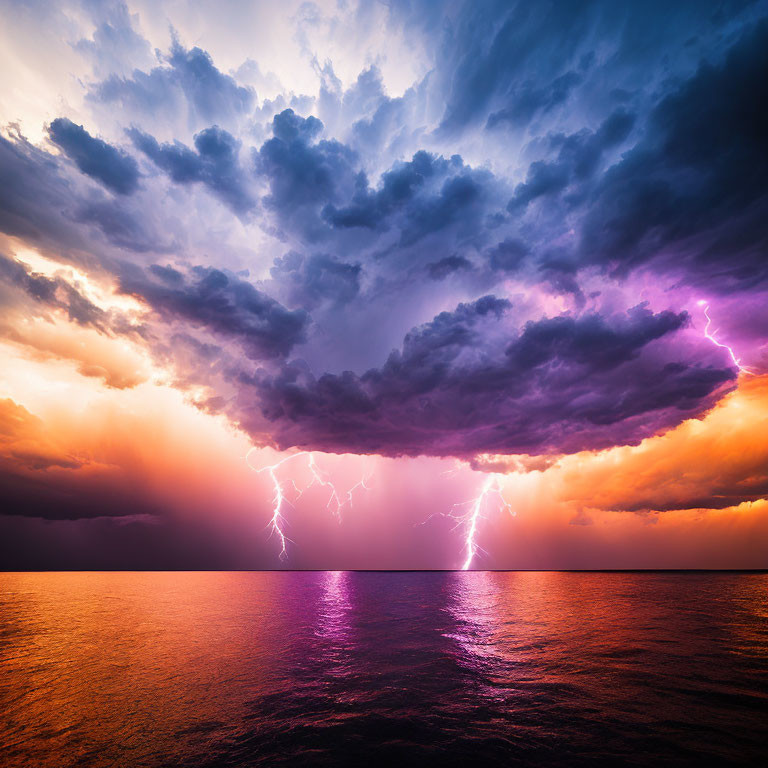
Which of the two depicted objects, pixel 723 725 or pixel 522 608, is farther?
pixel 522 608

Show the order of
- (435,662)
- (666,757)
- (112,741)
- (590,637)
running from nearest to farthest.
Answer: (666,757)
(112,741)
(435,662)
(590,637)

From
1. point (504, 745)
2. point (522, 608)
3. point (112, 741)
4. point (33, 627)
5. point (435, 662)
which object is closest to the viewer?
point (504, 745)

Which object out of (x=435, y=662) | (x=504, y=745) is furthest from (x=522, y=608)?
(x=504, y=745)

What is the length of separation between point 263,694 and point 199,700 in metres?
2.45

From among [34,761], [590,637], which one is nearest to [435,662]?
[590,637]

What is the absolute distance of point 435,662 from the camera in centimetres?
1970

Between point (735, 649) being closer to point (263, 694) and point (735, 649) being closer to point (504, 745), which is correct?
point (504, 745)

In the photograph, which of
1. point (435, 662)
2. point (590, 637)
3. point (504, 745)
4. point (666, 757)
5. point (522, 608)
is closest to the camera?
point (666, 757)

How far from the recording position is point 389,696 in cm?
1485

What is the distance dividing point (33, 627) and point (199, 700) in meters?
30.6

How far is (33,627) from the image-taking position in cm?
3241

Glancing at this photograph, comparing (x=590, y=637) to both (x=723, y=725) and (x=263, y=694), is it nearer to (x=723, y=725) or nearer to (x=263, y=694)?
(x=723, y=725)

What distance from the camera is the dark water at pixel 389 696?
1049cm

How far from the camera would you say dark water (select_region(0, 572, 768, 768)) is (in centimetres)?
1049
